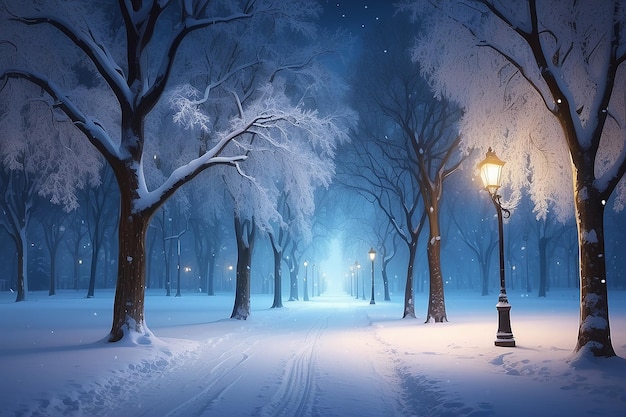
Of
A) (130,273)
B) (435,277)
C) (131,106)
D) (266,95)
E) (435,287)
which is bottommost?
(435,287)

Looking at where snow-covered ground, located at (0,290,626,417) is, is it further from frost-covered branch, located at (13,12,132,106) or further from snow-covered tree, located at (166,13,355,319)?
frost-covered branch, located at (13,12,132,106)

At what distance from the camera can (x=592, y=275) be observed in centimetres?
1001

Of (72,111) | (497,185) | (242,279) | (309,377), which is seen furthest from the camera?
(242,279)

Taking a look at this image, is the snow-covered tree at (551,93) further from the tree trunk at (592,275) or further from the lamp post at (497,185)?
the lamp post at (497,185)

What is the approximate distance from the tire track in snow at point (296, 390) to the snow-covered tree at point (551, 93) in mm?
5495

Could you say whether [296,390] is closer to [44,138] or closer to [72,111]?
[72,111]

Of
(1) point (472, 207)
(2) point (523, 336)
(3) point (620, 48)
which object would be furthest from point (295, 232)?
(3) point (620, 48)

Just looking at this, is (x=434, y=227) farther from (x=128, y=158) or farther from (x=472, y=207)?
(x=472, y=207)

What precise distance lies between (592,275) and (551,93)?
3962 millimetres

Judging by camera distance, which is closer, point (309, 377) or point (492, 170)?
point (309, 377)

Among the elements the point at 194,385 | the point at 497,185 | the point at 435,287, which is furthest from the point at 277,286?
the point at 194,385

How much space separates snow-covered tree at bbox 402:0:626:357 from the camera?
10023 millimetres

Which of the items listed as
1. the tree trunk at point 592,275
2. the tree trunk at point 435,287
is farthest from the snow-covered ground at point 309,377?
the tree trunk at point 435,287

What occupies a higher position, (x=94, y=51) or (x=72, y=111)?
(x=94, y=51)
